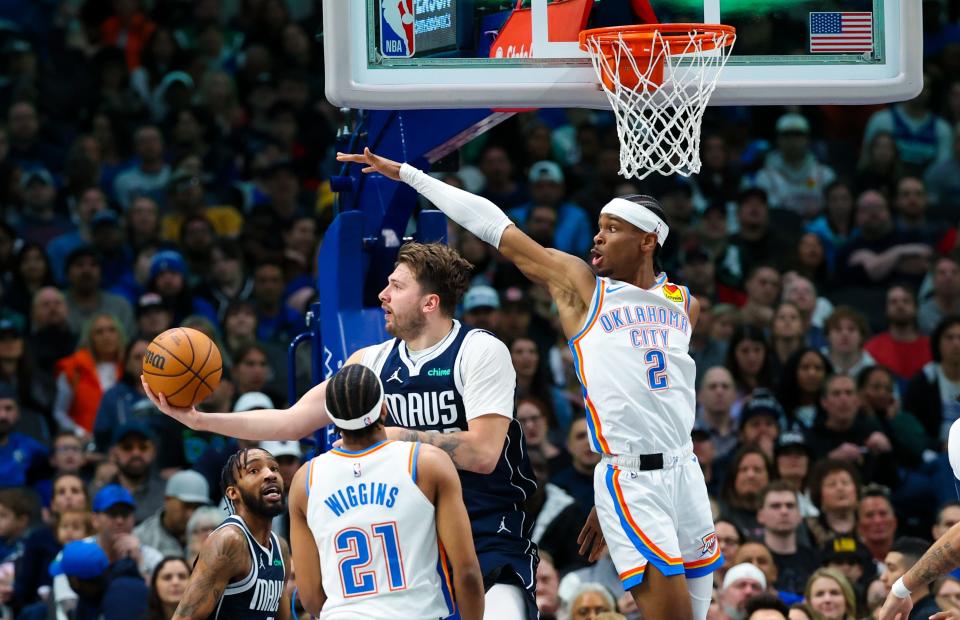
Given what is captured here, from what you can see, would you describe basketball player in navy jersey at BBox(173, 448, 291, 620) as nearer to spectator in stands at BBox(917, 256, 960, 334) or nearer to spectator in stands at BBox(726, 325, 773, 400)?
spectator in stands at BBox(726, 325, 773, 400)

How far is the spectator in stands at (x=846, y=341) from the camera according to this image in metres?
13.5

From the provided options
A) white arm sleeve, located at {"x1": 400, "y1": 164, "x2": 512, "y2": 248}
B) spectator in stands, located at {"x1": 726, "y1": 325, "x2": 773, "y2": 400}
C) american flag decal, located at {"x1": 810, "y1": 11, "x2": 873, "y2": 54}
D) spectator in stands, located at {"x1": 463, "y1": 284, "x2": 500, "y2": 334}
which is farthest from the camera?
spectator in stands, located at {"x1": 463, "y1": 284, "x2": 500, "y2": 334}

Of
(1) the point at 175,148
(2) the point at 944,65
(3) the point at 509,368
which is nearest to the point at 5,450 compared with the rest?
(1) the point at 175,148

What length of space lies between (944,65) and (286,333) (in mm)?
7399

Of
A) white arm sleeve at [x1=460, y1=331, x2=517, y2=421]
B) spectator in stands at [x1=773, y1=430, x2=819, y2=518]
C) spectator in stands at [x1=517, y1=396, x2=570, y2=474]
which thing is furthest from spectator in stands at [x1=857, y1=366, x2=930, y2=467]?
white arm sleeve at [x1=460, y1=331, x2=517, y2=421]

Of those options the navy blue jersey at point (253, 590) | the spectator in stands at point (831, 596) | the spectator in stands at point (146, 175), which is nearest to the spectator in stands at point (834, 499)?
the spectator in stands at point (831, 596)

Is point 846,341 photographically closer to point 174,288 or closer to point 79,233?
point 174,288

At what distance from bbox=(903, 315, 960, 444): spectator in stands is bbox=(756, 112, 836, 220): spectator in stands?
2.87m

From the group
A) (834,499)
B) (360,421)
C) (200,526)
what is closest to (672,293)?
(360,421)

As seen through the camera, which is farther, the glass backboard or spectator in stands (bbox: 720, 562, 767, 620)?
spectator in stands (bbox: 720, 562, 767, 620)

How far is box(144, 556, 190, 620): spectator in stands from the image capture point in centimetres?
1021

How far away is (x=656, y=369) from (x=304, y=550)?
1.82 m

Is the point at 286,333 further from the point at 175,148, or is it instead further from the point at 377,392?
the point at 377,392

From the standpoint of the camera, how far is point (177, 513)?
1145cm
